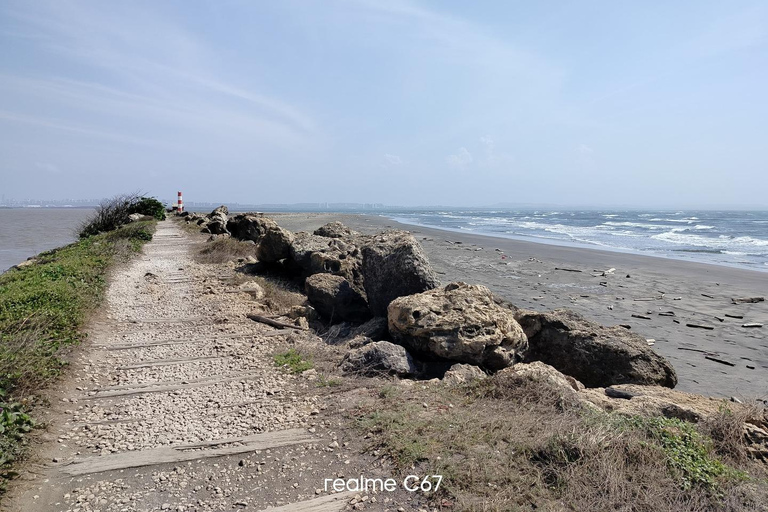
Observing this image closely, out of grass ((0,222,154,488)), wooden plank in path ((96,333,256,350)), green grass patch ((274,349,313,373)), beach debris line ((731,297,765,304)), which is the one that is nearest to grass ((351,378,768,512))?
green grass patch ((274,349,313,373))

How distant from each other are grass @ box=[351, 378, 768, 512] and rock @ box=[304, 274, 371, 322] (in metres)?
4.14

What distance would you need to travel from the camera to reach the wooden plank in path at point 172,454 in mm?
4041

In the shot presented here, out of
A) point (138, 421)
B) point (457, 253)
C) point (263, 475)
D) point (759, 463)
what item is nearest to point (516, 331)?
point (759, 463)

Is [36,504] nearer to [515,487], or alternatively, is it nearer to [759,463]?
[515,487]

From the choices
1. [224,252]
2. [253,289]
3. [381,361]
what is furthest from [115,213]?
[381,361]

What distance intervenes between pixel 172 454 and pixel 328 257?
6.86m

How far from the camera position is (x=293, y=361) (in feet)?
21.4

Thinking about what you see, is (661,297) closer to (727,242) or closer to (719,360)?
(719,360)

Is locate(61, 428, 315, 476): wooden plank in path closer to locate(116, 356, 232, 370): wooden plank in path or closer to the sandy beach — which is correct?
locate(116, 356, 232, 370): wooden plank in path

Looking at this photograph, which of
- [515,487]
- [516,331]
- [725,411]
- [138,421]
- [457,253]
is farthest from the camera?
[457,253]

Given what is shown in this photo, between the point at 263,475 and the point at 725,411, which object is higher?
the point at 725,411

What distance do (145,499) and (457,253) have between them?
20.0 meters

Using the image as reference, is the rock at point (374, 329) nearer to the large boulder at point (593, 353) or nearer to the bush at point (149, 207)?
the large boulder at point (593, 353)

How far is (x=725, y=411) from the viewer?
4520 millimetres
